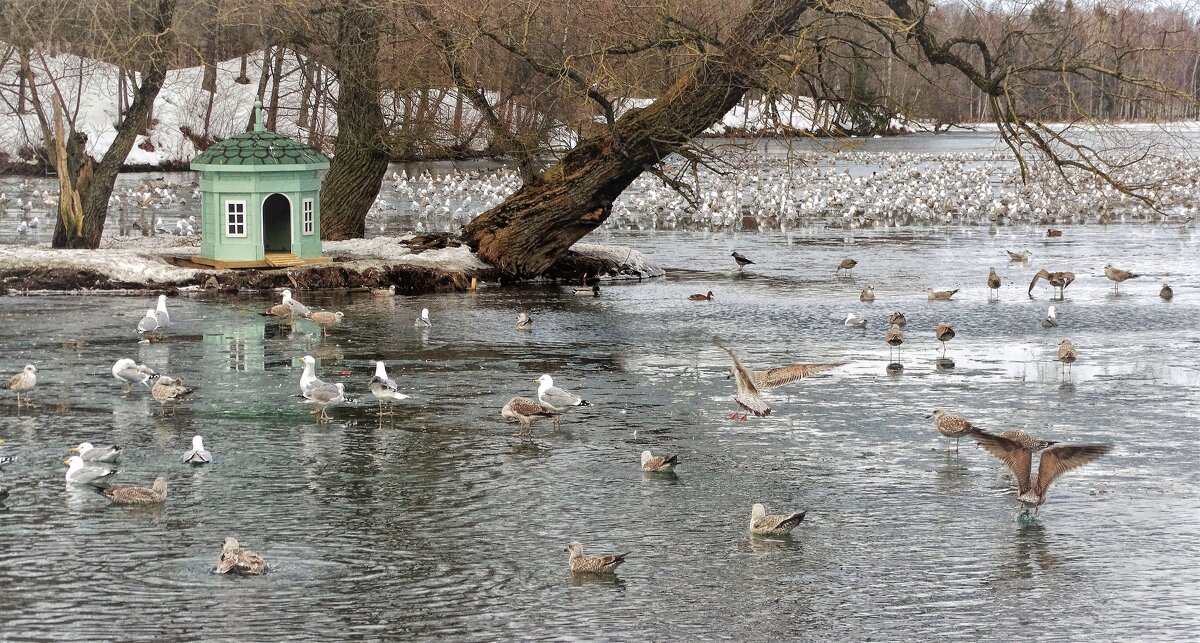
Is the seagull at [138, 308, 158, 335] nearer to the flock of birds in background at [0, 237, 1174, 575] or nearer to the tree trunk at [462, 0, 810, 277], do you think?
the flock of birds in background at [0, 237, 1174, 575]

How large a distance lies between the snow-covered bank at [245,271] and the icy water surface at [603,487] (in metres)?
2.02

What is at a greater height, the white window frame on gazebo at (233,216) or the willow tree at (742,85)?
the willow tree at (742,85)

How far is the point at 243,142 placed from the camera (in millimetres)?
24375

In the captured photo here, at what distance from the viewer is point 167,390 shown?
557 inches

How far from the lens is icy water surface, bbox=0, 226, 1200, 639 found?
8.78 m

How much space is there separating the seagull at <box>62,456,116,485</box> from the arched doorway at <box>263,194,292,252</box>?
47.0ft

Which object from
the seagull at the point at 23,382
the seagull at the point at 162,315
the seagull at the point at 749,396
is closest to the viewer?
the seagull at the point at 749,396

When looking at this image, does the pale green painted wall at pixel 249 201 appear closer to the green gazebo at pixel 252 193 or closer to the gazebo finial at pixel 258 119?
the green gazebo at pixel 252 193

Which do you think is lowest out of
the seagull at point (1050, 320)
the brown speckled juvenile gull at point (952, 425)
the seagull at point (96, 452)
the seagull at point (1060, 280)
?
the seagull at point (96, 452)

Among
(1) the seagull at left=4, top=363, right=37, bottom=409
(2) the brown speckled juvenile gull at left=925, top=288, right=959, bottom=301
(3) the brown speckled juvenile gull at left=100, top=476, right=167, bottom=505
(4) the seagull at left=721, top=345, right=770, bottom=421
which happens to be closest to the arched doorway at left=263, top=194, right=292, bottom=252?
(2) the brown speckled juvenile gull at left=925, top=288, right=959, bottom=301

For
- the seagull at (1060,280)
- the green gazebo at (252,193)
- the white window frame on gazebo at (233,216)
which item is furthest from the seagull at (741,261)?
the white window frame on gazebo at (233,216)

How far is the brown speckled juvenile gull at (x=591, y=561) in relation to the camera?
9375 millimetres

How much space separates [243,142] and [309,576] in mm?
16205

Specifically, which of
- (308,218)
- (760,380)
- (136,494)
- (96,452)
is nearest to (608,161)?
(308,218)
